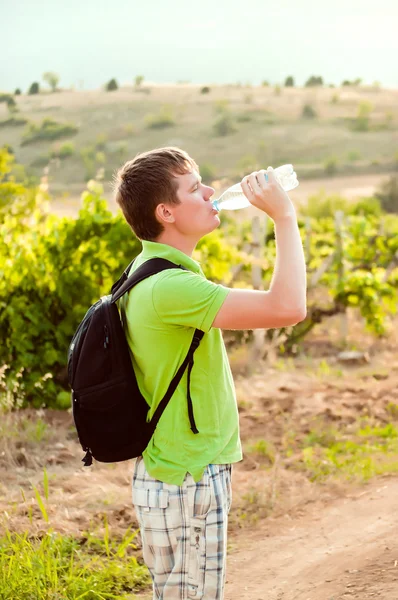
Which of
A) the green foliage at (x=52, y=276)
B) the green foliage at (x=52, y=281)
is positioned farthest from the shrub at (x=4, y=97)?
the green foliage at (x=52, y=281)

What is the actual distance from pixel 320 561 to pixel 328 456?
5.22 ft

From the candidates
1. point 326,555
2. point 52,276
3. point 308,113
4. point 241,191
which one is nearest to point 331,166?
point 308,113

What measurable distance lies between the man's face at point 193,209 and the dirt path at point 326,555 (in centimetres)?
199

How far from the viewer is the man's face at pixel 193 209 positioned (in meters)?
2.43

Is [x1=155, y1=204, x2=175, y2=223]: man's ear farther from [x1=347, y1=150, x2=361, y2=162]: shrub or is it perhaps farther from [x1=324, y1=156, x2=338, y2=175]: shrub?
[x1=347, y1=150, x2=361, y2=162]: shrub

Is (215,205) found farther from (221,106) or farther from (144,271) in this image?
(221,106)

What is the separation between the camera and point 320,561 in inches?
162

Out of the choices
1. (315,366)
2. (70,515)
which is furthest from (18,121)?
(70,515)

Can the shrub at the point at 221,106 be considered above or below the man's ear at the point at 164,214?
below

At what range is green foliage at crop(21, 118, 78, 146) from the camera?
5500cm

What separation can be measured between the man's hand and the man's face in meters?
0.16

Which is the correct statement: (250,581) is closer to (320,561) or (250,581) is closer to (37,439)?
(320,561)

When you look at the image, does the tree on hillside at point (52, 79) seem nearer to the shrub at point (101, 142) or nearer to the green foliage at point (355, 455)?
the shrub at point (101, 142)

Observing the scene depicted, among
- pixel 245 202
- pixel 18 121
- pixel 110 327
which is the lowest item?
pixel 18 121
